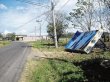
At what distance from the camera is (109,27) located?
29922mm

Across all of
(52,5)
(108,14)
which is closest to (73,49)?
(108,14)

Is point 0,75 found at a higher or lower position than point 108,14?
lower

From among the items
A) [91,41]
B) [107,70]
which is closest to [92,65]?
[107,70]

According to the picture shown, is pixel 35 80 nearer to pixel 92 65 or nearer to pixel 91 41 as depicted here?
pixel 92 65

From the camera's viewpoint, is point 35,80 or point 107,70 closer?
point 35,80

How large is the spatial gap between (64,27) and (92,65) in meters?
42.8

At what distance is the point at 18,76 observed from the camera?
42.4 feet

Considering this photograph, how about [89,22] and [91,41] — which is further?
[89,22]

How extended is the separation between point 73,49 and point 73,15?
19.5 m

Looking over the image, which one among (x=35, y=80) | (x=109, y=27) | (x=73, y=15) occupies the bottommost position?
(x=35, y=80)

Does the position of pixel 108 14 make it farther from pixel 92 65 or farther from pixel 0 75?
pixel 0 75

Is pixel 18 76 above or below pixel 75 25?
below

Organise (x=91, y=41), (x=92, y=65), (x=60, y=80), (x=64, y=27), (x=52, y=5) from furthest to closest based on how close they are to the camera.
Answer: (x=64, y=27) → (x=52, y=5) → (x=91, y=41) → (x=92, y=65) → (x=60, y=80)

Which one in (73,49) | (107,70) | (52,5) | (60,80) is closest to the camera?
(60,80)
